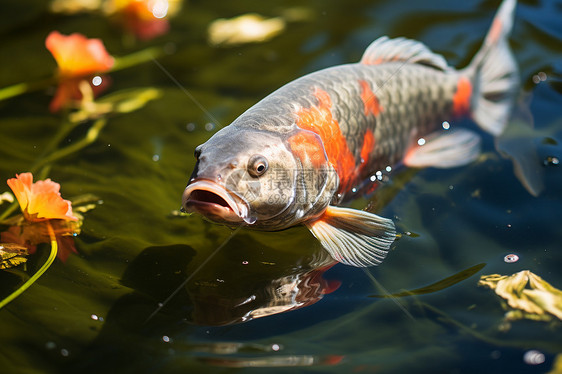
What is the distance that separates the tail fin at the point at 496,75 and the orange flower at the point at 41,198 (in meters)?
2.84

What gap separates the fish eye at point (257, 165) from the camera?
278cm

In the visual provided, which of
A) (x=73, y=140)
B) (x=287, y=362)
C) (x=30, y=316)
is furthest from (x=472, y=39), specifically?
(x=30, y=316)

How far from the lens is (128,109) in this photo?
446 cm

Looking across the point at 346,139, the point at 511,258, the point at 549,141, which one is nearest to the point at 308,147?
the point at 346,139

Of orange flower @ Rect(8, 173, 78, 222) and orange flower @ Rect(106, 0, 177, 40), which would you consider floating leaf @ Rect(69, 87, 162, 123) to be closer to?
orange flower @ Rect(106, 0, 177, 40)

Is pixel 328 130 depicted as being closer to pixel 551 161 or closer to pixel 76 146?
pixel 551 161

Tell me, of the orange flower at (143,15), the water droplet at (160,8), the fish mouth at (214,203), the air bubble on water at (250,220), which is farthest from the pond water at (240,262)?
the water droplet at (160,8)

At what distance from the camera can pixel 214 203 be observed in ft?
8.85

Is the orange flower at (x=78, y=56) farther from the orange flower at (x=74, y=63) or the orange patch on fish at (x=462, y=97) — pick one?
the orange patch on fish at (x=462, y=97)

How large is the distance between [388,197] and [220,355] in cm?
157

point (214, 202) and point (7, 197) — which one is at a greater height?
point (214, 202)

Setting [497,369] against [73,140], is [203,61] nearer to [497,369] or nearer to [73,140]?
[73,140]

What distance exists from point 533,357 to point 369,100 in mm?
1727

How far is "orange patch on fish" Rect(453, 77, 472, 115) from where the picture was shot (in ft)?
13.9
